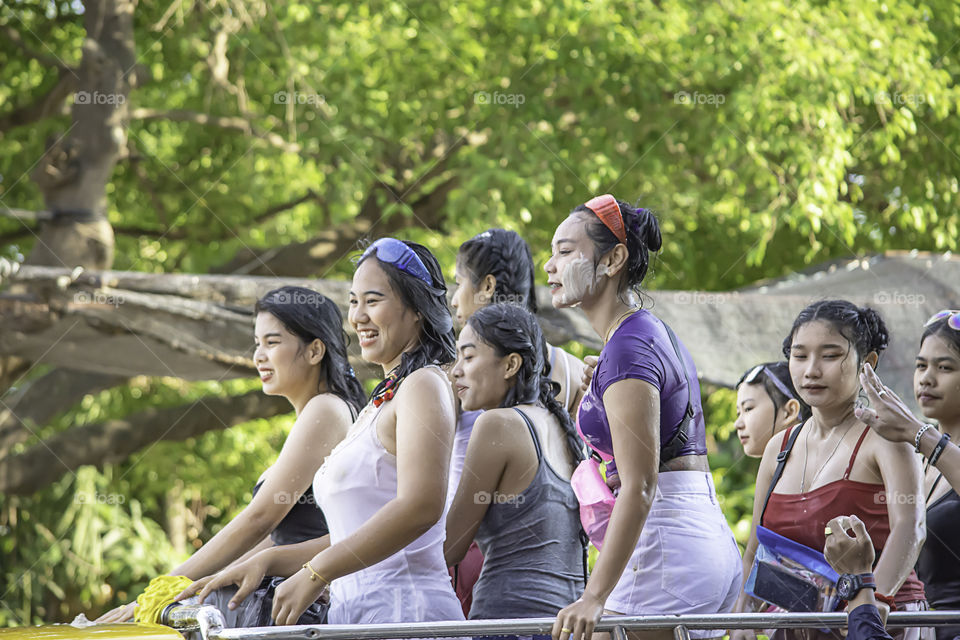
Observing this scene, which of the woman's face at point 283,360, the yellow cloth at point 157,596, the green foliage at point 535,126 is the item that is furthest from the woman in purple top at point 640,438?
the green foliage at point 535,126

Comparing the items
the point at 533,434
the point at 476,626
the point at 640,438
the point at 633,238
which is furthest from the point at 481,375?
the point at 476,626

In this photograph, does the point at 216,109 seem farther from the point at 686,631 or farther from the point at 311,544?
the point at 686,631

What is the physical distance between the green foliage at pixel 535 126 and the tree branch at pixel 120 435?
106 centimetres

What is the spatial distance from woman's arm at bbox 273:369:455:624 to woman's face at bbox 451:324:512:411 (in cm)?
56

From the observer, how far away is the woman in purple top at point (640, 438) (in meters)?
2.27

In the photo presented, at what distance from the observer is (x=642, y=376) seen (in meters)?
2.33

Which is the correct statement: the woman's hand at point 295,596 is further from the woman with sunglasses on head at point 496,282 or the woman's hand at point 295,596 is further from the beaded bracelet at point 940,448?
the beaded bracelet at point 940,448

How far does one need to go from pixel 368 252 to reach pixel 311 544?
0.72m

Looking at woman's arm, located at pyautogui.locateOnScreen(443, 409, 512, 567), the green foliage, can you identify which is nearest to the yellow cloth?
woman's arm, located at pyautogui.locateOnScreen(443, 409, 512, 567)

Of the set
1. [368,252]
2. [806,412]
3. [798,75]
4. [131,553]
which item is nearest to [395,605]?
[368,252]

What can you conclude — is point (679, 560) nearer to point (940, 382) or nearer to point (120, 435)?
point (940, 382)

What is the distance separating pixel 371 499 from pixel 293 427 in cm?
56

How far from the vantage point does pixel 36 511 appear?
10.3 meters

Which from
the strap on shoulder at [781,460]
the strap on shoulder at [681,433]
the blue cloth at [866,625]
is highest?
the strap on shoulder at [681,433]
